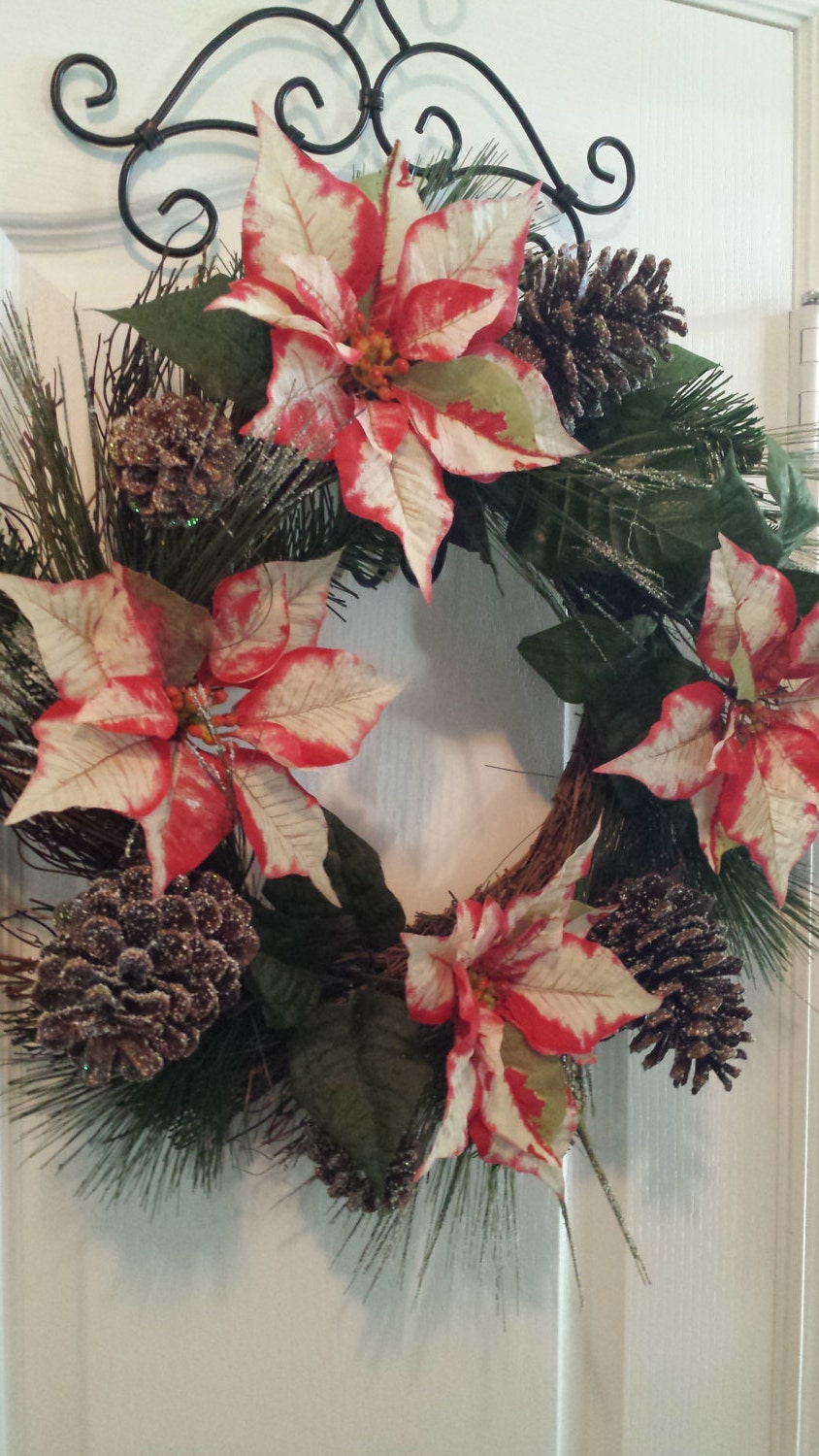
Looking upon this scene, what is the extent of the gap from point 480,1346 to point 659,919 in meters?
0.33

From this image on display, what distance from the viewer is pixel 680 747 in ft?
1.73

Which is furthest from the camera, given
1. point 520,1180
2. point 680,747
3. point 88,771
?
point 520,1180

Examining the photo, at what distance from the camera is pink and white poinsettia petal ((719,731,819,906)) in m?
0.53

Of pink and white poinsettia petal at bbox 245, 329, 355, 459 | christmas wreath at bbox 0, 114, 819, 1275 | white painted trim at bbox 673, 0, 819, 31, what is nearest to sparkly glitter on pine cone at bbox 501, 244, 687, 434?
christmas wreath at bbox 0, 114, 819, 1275

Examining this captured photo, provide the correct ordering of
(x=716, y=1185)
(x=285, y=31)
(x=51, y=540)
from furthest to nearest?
1. (x=716, y=1185)
2. (x=285, y=31)
3. (x=51, y=540)

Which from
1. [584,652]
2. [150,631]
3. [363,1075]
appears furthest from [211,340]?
[363,1075]

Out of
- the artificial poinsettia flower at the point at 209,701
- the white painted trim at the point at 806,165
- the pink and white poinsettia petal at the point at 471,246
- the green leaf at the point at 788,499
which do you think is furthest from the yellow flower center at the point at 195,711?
the white painted trim at the point at 806,165

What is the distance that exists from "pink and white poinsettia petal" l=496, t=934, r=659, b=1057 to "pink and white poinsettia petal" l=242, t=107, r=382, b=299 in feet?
1.19

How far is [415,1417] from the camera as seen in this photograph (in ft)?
2.05

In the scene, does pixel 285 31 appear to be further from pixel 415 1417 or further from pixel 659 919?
pixel 415 1417

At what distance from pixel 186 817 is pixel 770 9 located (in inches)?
27.8

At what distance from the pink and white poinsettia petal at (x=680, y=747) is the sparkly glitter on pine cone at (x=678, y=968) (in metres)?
0.06

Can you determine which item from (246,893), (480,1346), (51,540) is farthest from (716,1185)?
(51,540)

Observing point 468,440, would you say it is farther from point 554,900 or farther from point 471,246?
point 554,900
